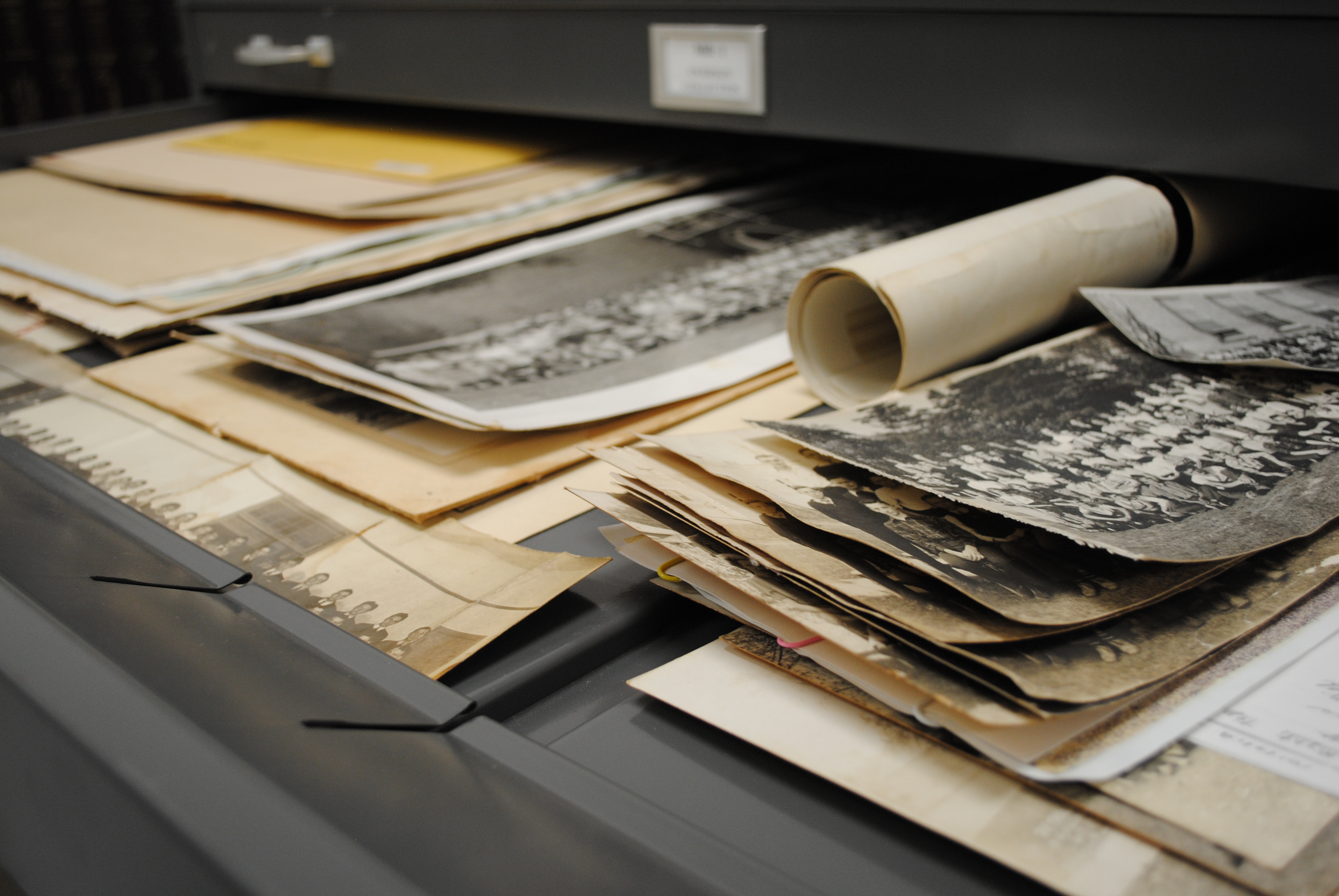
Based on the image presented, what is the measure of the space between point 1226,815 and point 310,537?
0.39m

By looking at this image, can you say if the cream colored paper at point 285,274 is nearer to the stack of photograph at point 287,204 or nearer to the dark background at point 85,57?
the stack of photograph at point 287,204

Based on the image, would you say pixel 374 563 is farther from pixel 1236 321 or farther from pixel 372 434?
pixel 1236 321

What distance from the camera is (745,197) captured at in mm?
942

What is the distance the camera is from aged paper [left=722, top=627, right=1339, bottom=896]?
0.25m

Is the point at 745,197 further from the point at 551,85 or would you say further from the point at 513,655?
the point at 513,655

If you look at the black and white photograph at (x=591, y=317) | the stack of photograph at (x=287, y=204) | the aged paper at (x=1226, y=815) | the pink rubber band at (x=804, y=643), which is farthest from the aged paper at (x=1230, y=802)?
the stack of photograph at (x=287, y=204)

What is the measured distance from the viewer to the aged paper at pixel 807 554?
1.04 ft

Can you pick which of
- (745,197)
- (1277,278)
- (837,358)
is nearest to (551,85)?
(745,197)

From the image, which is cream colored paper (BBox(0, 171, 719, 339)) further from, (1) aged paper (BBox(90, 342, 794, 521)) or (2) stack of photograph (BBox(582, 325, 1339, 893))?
(2) stack of photograph (BBox(582, 325, 1339, 893))

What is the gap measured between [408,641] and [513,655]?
0.14 feet

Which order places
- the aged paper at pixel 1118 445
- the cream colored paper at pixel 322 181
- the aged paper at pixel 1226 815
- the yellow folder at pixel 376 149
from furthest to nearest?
the yellow folder at pixel 376 149 → the cream colored paper at pixel 322 181 → the aged paper at pixel 1118 445 → the aged paper at pixel 1226 815

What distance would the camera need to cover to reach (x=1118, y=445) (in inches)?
17.5

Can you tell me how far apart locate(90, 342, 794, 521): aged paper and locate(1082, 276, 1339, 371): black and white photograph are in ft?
0.67

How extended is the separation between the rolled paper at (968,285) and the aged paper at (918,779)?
23 cm
